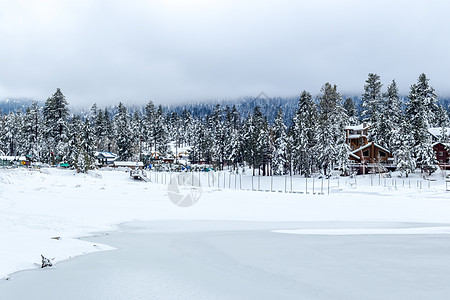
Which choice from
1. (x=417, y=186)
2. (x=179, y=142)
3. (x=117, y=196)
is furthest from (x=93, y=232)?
(x=179, y=142)

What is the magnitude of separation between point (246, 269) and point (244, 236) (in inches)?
295

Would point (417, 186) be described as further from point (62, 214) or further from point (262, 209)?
point (62, 214)

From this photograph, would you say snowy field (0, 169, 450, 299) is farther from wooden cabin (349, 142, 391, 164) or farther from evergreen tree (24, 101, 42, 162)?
evergreen tree (24, 101, 42, 162)

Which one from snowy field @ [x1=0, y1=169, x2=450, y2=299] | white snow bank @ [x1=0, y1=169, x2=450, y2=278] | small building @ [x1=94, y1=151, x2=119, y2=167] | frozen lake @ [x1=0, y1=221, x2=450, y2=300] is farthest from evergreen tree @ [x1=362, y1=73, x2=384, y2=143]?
small building @ [x1=94, y1=151, x2=119, y2=167]

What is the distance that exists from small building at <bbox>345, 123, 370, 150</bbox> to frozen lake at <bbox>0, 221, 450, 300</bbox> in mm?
59734

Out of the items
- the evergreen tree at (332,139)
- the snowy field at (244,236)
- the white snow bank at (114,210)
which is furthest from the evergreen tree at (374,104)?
the snowy field at (244,236)

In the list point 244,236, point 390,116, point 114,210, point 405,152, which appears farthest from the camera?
point 390,116

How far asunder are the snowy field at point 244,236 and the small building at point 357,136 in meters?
38.0

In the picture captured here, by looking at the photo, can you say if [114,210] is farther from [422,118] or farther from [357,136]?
[357,136]

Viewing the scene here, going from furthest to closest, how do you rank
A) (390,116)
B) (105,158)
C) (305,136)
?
(105,158) → (390,116) → (305,136)

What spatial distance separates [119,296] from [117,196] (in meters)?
28.3

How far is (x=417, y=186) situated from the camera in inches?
2048

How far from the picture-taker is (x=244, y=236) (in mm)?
21297

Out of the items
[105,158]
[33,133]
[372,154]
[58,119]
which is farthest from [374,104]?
[33,133]
